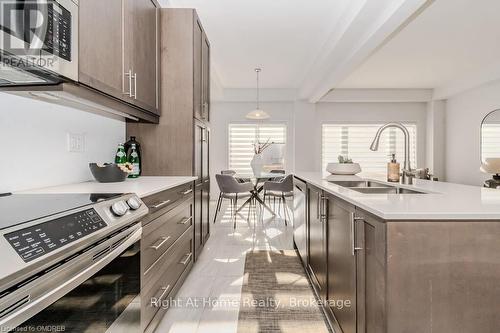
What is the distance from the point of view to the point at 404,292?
998 mm

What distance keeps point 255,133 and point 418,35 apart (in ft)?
13.5

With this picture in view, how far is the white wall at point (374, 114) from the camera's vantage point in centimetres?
741

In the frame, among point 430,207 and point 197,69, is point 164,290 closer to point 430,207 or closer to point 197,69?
point 430,207

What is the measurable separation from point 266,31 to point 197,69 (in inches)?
63.5

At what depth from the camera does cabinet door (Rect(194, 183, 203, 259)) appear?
2.69 metres

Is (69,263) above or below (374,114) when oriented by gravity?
below

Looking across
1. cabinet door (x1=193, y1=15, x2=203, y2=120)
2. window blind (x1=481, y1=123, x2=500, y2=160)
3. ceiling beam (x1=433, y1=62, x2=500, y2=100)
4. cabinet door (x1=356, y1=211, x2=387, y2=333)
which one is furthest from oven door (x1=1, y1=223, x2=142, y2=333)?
window blind (x1=481, y1=123, x2=500, y2=160)

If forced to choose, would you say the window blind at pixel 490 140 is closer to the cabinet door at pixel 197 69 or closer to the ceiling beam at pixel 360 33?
the ceiling beam at pixel 360 33

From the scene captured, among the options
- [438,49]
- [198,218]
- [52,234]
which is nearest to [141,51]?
[198,218]

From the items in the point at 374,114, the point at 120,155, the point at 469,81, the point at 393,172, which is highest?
the point at 469,81

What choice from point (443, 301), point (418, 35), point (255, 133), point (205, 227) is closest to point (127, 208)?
point (443, 301)

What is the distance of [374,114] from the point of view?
24.4 ft

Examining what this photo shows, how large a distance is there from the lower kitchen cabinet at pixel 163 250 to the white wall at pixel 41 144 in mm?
625

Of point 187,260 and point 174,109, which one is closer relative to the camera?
point 187,260
